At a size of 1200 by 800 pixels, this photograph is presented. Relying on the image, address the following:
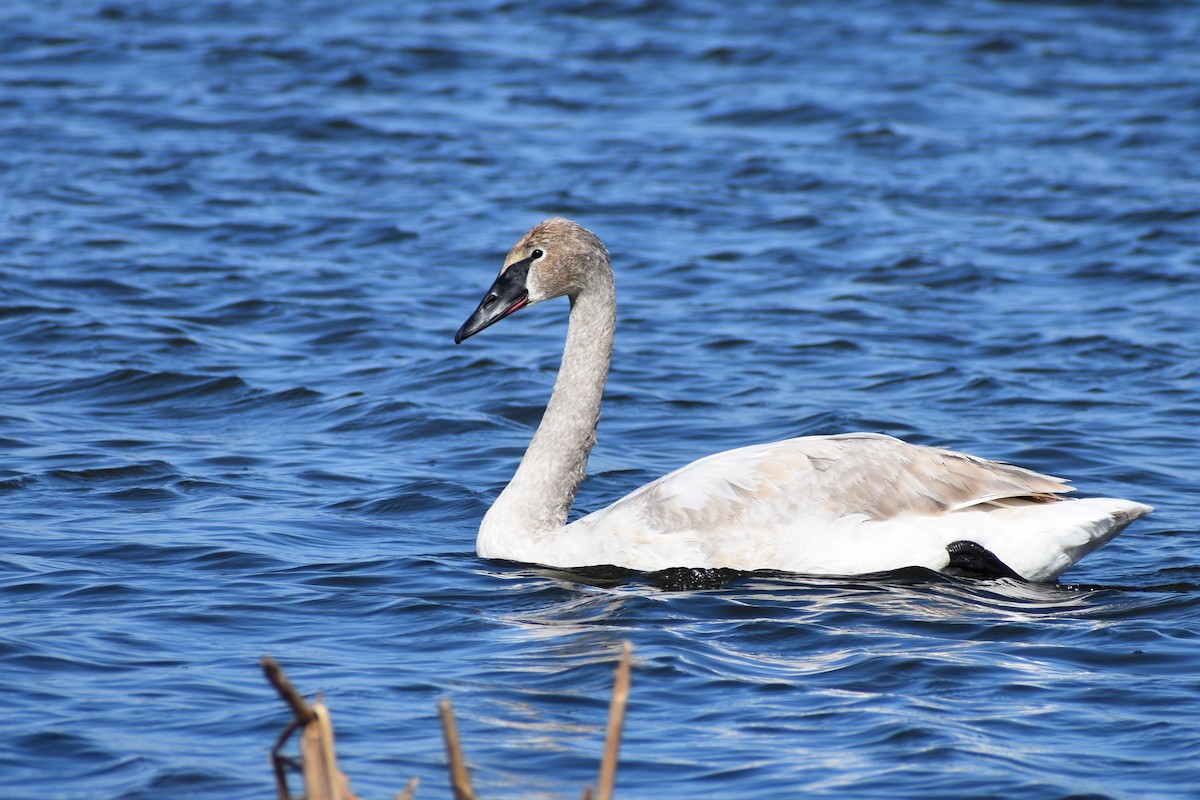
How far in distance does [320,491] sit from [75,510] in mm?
1315

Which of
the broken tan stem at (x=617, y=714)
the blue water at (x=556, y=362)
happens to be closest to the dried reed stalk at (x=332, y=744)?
the broken tan stem at (x=617, y=714)

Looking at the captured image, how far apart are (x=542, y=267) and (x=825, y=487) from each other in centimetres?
180

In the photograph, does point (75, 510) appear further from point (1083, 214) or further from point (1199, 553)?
point (1083, 214)

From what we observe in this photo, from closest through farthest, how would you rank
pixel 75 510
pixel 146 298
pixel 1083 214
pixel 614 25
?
pixel 75 510 → pixel 146 298 → pixel 1083 214 → pixel 614 25

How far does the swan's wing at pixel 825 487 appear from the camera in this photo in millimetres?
8047

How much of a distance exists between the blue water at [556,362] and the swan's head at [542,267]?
123cm

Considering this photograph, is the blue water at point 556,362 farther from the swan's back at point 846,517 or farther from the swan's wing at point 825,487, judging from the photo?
the swan's wing at point 825,487

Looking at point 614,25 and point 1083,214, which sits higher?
point 614,25

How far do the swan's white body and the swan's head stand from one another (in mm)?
354

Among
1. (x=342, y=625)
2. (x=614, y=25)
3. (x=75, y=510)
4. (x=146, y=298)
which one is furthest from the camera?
(x=614, y=25)

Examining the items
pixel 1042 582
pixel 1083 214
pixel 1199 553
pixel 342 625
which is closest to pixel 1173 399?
pixel 1199 553

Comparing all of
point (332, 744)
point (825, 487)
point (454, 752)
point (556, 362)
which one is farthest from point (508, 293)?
point (454, 752)

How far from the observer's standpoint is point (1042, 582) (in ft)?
26.7

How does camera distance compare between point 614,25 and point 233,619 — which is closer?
point 233,619
